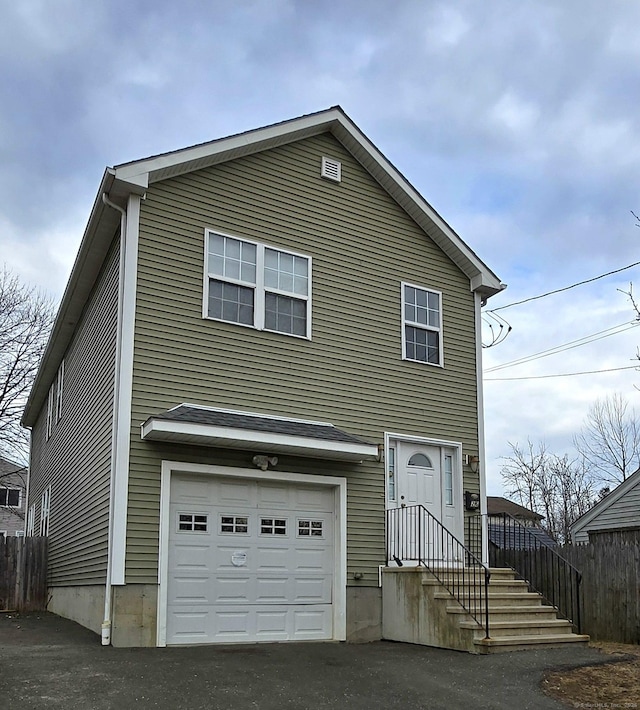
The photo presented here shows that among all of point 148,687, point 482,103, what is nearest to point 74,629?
point 148,687

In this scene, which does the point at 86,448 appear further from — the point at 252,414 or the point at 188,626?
the point at 188,626

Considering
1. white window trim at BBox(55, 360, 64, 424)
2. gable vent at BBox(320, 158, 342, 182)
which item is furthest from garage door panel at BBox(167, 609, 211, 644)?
white window trim at BBox(55, 360, 64, 424)

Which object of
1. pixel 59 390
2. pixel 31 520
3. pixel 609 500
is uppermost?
pixel 59 390

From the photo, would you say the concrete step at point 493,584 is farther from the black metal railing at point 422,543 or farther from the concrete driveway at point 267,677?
the concrete driveway at point 267,677

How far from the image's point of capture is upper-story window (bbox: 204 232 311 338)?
1161cm

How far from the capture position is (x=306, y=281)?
41.0ft

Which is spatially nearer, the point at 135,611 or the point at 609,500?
the point at 135,611

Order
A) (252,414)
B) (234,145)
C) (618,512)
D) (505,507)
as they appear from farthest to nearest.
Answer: (505,507) → (618,512) → (234,145) → (252,414)

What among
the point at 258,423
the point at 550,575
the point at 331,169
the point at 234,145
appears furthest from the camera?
the point at 331,169

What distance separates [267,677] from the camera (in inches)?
317

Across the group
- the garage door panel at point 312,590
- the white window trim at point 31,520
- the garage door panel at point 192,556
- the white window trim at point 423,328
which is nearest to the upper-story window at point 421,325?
the white window trim at point 423,328

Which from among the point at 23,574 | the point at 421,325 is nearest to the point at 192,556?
the point at 421,325

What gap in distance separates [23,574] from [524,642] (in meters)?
10.8

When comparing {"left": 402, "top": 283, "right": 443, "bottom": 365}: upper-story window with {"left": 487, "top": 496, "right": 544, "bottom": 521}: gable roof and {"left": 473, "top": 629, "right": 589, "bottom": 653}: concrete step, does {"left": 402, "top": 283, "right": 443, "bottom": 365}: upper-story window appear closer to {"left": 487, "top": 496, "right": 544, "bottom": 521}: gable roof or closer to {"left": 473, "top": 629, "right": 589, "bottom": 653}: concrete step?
{"left": 473, "top": 629, "right": 589, "bottom": 653}: concrete step
